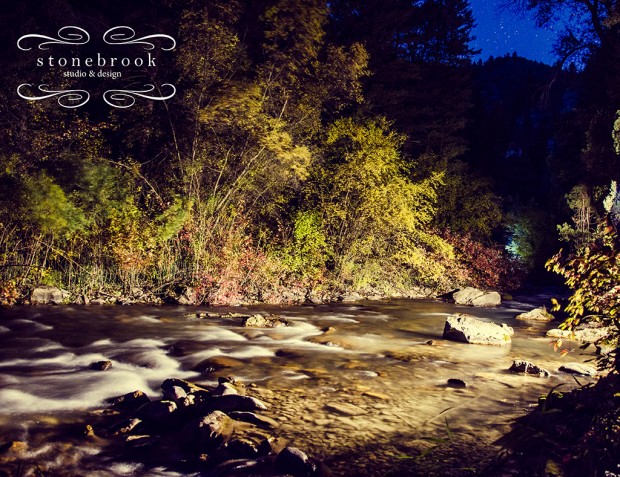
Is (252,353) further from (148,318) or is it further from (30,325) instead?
(30,325)

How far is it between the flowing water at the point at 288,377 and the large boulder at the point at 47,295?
0.64 meters

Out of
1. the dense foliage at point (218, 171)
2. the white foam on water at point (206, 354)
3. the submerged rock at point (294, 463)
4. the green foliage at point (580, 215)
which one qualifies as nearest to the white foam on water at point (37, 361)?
the white foam on water at point (206, 354)

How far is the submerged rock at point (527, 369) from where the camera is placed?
7.52 meters

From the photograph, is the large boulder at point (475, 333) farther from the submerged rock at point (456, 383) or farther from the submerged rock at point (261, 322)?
the submerged rock at point (261, 322)

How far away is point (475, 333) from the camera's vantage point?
1026 centimetres

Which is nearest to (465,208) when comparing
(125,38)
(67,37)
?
(125,38)

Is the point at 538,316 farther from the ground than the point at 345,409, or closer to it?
closer to it

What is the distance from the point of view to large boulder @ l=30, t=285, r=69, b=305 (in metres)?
11.7

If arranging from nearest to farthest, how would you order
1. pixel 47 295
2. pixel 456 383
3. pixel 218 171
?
pixel 456 383
pixel 47 295
pixel 218 171

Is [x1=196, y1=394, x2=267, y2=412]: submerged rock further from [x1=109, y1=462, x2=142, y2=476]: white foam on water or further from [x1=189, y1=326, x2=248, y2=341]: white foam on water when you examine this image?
[x1=189, y1=326, x2=248, y2=341]: white foam on water

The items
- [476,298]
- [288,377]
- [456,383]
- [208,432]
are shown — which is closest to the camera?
[208,432]

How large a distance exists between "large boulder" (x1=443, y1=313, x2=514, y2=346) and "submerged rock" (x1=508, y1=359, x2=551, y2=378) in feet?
7.92

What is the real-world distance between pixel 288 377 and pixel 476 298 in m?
14.0

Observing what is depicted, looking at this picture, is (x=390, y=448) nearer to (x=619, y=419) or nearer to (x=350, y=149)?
(x=619, y=419)
